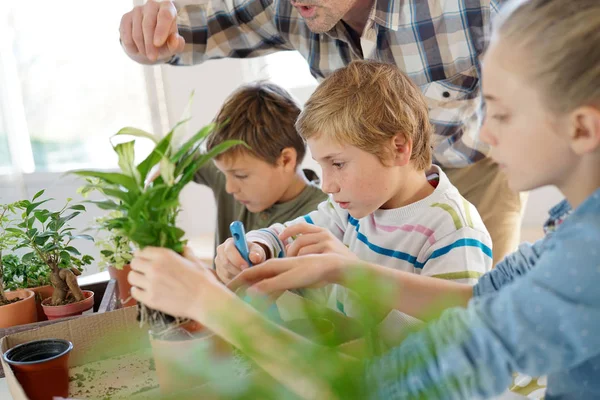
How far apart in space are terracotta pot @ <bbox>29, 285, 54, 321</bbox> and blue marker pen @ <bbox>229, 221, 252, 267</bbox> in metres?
0.47

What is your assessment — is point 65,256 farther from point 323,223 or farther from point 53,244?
point 323,223

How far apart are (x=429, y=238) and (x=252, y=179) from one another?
71cm

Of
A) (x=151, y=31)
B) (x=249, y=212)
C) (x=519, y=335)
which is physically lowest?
(x=249, y=212)

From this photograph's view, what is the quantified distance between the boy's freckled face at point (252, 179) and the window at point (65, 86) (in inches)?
69.4

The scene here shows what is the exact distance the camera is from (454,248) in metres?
1.12

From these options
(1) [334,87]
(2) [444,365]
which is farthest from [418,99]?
(2) [444,365]

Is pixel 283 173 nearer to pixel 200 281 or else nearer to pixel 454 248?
pixel 454 248

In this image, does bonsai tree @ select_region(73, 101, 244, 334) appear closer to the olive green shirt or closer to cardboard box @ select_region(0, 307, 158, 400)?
cardboard box @ select_region(0, 307, 158, 400)

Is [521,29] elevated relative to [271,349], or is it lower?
elevated

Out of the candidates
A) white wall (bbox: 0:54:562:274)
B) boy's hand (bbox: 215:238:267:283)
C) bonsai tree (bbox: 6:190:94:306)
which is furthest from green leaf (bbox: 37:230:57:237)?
white wall (bbox: 0:54:562:274)

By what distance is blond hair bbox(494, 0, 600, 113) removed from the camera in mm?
636

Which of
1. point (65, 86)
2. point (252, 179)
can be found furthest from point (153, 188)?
point (65, 86)

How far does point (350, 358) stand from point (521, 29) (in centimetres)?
42

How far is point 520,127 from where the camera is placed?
0.67m
